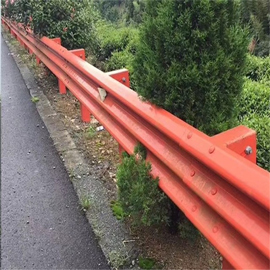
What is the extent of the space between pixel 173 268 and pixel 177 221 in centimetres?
27

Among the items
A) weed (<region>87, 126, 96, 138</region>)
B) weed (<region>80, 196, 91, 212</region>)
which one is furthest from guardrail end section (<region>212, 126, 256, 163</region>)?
weed (<region>87, 126, 96, 138</region>)

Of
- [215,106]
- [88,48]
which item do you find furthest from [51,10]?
[215,106]

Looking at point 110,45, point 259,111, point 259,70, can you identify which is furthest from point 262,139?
point 110,45

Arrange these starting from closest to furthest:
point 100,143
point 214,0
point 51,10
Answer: point 214,0 < point 100,143 < point 51,10

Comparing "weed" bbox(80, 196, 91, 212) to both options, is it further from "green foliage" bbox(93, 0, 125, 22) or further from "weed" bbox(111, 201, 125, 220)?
"green foliage" bbox(93, 0, 125, 22)

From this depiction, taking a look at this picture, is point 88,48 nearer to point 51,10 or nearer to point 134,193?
point 51,10

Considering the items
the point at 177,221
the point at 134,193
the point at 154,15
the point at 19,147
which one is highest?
the point at 154,15

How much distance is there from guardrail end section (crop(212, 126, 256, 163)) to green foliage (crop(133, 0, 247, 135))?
0.22 meters

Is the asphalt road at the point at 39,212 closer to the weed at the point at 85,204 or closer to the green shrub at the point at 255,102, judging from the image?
the weed at the point at 85,204

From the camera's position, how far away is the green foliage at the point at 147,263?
6.91 feet

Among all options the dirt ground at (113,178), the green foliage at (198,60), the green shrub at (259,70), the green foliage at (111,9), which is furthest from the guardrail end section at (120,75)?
the green foliage at (111,9)

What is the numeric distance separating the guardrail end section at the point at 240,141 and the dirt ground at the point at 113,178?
0.73m

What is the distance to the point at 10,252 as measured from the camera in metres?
2.31

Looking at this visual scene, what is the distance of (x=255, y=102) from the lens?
3.11 metres
